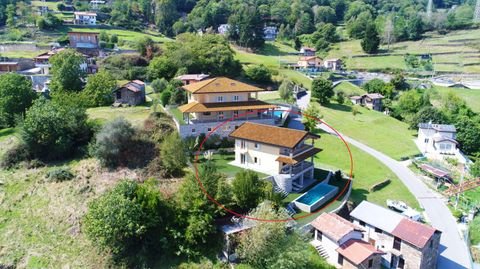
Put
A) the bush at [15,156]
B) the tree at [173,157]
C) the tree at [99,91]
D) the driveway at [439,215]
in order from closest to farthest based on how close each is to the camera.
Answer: the driveway at [439,215] → the tree at [173,157] → the bush at [15,156] → the tree at [99,91]

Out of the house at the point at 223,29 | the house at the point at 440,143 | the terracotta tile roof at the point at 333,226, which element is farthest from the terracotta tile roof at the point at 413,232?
the house at the point at 223,29

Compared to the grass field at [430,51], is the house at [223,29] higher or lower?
higher

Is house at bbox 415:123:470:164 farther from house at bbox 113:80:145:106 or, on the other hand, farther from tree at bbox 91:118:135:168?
house at bbox 113:80:145:106

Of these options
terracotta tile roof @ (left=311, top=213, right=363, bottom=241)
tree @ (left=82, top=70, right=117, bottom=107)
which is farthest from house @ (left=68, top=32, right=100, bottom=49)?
terracotta tile roof @ (left=311, top=213, right=363, bottom=241)

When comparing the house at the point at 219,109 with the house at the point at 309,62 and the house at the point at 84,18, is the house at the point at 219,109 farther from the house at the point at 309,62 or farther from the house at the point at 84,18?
the house at the point at 84,18

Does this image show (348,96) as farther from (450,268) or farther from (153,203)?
(153,203)

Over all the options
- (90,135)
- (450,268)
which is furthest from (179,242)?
(450,268)
